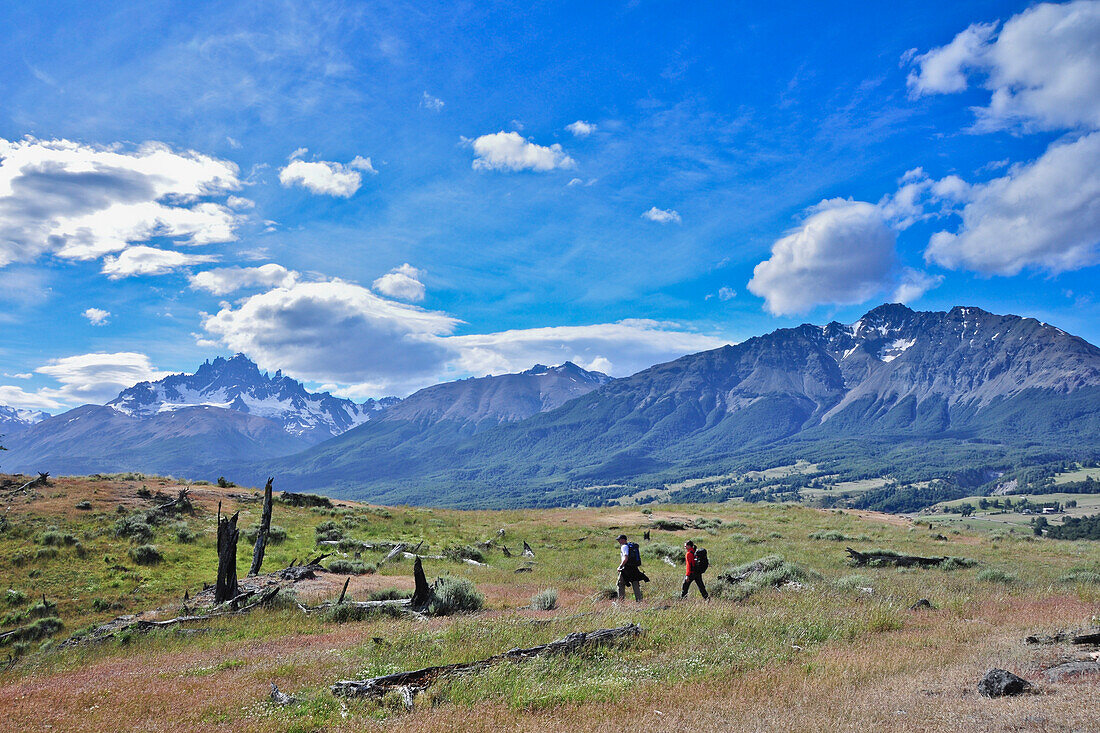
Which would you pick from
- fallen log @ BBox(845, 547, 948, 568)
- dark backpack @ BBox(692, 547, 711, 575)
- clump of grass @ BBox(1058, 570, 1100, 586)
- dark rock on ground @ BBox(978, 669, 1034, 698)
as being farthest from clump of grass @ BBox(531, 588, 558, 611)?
clump of grass @ BBox(1058, 570, 1100, 586)

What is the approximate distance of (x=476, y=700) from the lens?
898 cm

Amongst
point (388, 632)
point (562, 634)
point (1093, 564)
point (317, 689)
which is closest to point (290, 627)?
point (388, 632)

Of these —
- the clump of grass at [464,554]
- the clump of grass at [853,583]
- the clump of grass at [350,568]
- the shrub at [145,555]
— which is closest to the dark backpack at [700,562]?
the clump of grass at [853,583]

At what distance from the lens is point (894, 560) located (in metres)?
27.0

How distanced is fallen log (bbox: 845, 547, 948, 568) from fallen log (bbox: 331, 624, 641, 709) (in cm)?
2054

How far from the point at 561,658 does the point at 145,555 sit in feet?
79.2

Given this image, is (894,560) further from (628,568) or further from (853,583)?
(628,568)

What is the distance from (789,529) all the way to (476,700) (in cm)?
4134

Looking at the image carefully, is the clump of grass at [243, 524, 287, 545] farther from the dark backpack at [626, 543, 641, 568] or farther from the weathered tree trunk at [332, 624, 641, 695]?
the weathered tree trunk at [332, 624, 641, 695]

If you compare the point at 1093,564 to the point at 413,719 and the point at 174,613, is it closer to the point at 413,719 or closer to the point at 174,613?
the point at 413,719

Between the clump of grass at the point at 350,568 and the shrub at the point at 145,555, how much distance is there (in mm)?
8110

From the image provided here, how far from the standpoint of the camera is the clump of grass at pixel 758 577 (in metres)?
18.7

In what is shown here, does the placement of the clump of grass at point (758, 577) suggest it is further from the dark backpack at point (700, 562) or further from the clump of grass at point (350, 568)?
the clump of grass at point (350, 568)

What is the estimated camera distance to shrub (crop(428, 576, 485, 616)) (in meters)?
18.0
